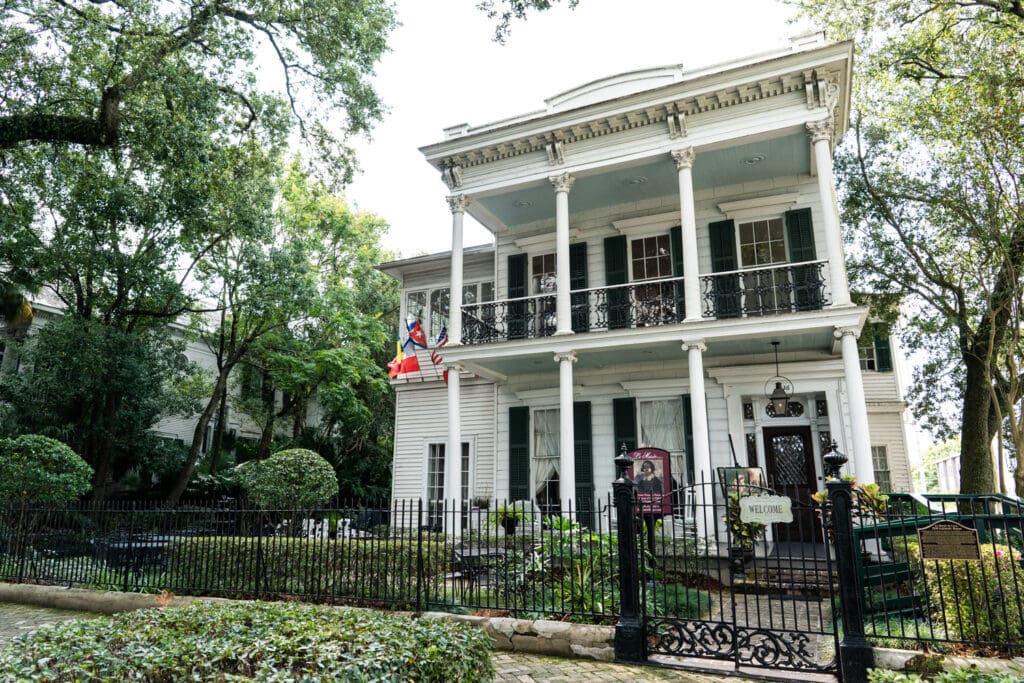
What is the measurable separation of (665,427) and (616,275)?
11.1 feet

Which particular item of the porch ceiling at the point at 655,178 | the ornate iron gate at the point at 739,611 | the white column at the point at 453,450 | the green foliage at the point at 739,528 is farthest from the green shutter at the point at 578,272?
the green foliage at the point at 739,528

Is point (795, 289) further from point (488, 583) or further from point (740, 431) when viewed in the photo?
point (488, 583)

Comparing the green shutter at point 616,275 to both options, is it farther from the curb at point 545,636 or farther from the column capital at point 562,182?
the curb at point 545,636

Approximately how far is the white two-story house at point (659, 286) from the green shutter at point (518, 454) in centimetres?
4

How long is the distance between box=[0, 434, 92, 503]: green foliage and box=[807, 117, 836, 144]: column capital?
15.0 m

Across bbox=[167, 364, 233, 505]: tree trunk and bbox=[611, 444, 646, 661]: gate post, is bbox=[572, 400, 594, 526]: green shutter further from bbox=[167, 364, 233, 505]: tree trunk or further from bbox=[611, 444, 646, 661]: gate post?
bbox=[167, 364, 233, 505]: tree trunk

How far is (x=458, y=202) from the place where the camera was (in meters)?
13.5

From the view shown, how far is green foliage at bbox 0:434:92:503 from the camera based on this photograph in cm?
1138

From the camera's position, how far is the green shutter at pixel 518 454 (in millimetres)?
13508

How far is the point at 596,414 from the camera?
1333 centimetres

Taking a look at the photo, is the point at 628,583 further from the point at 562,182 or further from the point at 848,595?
the point at 562,182

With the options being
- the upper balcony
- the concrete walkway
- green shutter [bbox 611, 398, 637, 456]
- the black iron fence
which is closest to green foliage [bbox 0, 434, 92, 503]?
the black iron fence

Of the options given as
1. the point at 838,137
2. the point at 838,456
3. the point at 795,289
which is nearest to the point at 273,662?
the point at 838,456

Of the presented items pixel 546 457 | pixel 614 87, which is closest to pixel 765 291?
pixel 614 87
